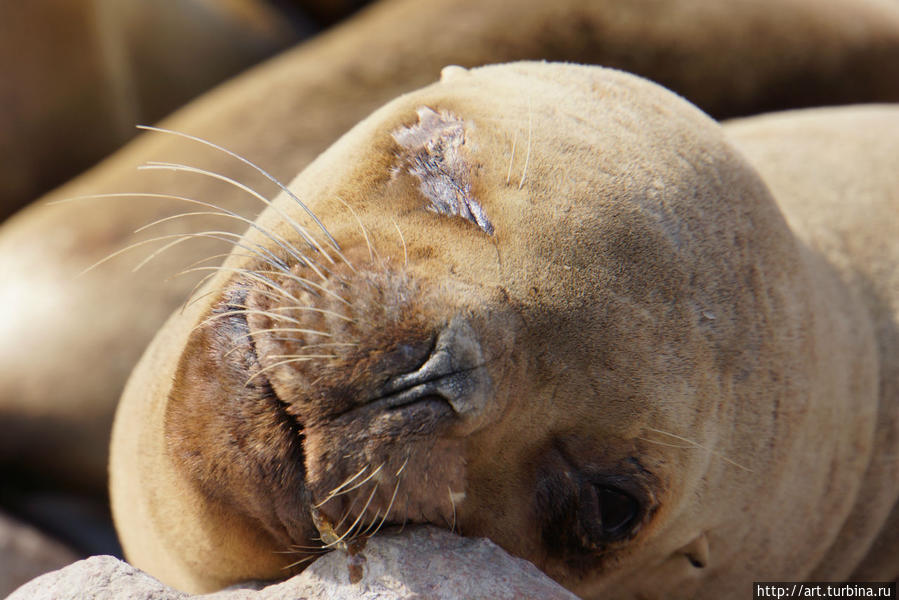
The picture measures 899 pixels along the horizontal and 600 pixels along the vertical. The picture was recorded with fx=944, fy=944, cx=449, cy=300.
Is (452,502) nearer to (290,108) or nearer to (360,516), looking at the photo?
(360,516)

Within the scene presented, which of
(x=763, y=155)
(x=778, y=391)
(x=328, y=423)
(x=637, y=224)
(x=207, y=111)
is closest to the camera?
(x=328, y=423)

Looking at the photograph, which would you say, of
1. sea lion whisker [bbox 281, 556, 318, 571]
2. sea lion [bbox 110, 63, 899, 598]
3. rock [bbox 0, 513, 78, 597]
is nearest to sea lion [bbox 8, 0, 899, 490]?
rock [bbox 0, 513, 78, 597]

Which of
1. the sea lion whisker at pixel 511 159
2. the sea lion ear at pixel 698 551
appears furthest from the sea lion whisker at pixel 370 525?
the sea lion ear at pixel 698 551

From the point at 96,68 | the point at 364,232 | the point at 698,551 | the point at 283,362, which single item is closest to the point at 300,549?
the point at 283,362

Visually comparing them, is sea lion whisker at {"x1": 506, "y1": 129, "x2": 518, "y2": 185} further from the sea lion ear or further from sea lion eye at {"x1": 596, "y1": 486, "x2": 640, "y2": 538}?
the sea lion ear

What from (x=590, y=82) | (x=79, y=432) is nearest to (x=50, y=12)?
(x=79, y=432)

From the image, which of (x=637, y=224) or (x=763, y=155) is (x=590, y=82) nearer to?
(x=637, y=224)
